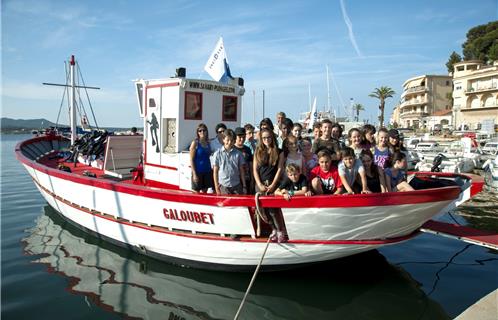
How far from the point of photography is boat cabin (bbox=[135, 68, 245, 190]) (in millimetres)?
6898

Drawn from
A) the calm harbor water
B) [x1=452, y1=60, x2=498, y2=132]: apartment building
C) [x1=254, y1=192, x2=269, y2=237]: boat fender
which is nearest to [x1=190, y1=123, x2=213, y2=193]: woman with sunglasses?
[x1=254, y1=192, x2=269, y2=237]: boat fender

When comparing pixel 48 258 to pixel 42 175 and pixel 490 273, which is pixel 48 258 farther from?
pixel 490 273

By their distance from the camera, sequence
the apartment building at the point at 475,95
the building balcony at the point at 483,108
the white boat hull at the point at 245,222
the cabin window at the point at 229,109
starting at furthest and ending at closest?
1. the apartment building at the point at 475,95
2. the building balcony at the point at 483,108
3. the cabin window at the point at 229,109
4. the white boat hull at the point at 245,222

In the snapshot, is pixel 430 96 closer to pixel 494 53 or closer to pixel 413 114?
pixel 413 114

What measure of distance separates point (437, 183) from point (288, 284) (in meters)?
3.07

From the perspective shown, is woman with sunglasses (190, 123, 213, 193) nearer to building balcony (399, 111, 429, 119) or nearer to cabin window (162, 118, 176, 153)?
cabin window (162, 118, 176, 153)

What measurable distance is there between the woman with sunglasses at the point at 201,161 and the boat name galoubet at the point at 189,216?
0.51 m

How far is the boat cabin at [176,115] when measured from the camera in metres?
6.90

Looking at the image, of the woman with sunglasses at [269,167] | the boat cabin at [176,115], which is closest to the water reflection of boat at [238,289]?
the woman with sunglasses at [269,167]

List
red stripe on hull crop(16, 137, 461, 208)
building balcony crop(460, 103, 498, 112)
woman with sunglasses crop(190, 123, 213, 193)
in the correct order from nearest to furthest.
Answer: red stripe on hull crop(16, 137, 461, 208), woman with sunglasses crop(190, 123, 213, 193), building balcony crop(460, 103, 498, 112)

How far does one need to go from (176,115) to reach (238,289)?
11.6ft

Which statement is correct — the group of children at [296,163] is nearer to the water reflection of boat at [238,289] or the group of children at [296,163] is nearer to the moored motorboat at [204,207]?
the moored motorboat at [204,207]

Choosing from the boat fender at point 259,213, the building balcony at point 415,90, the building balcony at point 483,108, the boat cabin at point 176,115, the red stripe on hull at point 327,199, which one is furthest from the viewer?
the building balcony at point 415,90

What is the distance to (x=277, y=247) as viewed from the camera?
518 cm
